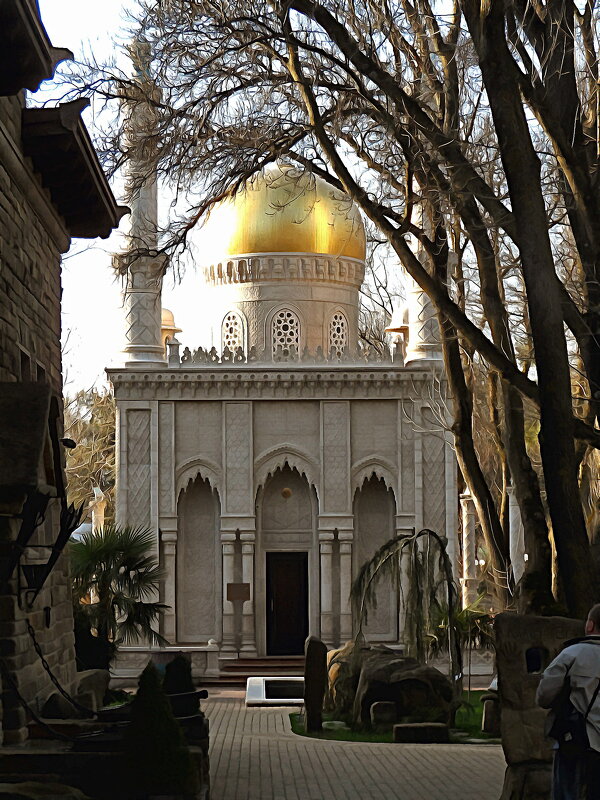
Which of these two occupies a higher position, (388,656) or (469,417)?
(469,417)

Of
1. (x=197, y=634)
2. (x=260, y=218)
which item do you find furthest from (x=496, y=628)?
(x=260, y=218)

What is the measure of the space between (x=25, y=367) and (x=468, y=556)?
26.8 m

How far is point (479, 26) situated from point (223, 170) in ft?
19.3

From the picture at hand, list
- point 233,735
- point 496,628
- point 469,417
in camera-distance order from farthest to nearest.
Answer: point 233,735 < point 469,417 < point 496,628

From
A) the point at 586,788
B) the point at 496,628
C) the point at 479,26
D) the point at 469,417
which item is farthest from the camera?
the point at 469,417

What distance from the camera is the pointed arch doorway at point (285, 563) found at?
34031 mm

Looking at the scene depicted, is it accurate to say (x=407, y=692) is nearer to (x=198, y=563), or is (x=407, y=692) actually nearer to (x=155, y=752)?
(x=155, y=752)

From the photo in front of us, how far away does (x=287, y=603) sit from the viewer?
113 feet

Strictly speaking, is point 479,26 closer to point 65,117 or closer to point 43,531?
point 65,117

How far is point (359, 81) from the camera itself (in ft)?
50.6

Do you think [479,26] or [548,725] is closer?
[548,725]

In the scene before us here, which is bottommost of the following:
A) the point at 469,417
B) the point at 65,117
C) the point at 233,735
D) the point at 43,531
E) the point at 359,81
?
the point at 233,735

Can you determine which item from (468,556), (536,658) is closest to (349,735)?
(536,658)

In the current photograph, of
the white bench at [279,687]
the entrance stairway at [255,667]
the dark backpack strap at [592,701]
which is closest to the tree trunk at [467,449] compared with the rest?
the dark backpack strap at [592,701]
